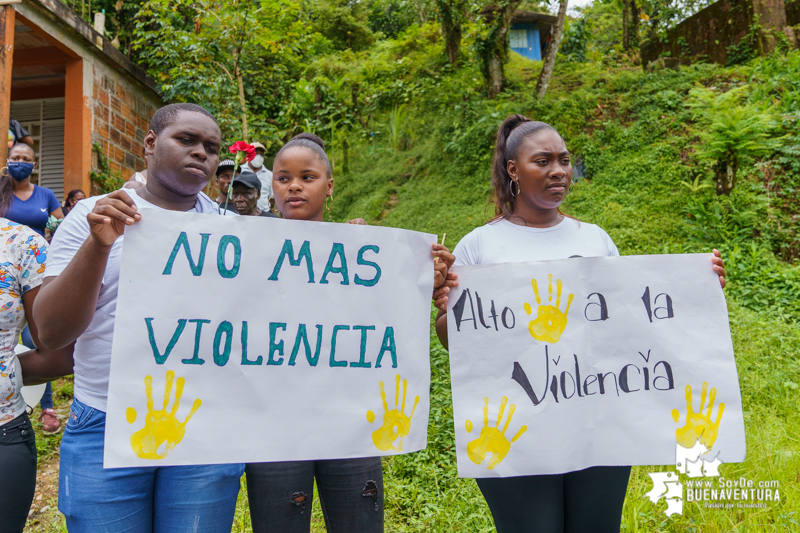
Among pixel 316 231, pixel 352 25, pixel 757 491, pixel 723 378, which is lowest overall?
pixel 757 491

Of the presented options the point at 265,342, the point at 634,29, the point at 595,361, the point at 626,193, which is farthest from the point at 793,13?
the point at 265,342

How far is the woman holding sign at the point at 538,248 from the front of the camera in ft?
5.72

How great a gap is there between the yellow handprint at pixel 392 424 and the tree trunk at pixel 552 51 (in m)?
8.84

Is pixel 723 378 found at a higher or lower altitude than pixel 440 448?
higher

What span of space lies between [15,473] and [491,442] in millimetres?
1473

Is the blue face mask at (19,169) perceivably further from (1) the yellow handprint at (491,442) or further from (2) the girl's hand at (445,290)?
(1) the yellow handprint at (491,442)

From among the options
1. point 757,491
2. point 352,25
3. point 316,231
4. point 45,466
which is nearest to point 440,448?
point 757,491

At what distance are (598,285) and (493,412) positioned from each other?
1.89ft

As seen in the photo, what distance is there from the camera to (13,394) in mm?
1680

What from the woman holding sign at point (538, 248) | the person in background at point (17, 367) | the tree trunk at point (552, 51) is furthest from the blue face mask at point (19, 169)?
the tree trunk at point (552, 51)

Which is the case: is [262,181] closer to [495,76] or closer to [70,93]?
[70,93]

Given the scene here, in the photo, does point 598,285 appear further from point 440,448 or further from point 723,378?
point 440,448

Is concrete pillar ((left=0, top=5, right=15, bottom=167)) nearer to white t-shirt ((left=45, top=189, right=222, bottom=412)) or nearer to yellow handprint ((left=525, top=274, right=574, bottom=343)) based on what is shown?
white t-shirt ((left=45, top=189, right=222, bottom=412))

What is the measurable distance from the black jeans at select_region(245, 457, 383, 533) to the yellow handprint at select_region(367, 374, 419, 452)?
0.39 feet
